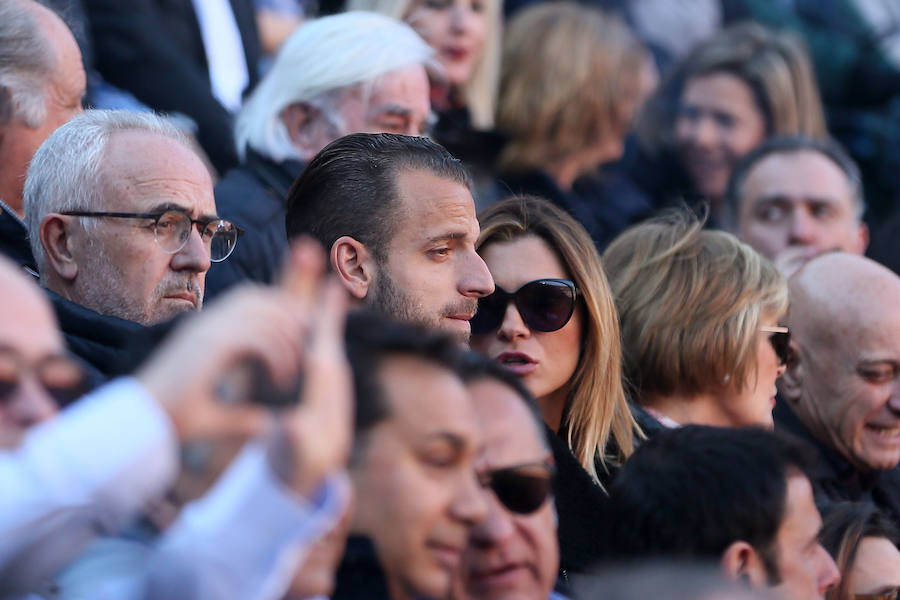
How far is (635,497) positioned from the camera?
2770 mm

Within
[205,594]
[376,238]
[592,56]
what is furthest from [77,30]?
[205,594]

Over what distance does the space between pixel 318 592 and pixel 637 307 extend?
2446 millimetres

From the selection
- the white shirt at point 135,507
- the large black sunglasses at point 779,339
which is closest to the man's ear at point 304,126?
→ the large black sunglasses at point 779,339

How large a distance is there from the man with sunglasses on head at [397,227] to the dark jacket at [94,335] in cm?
69

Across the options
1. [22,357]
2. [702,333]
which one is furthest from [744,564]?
[702,333]

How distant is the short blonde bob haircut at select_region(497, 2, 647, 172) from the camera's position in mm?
6234

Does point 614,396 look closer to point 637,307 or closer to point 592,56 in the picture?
point 637,307

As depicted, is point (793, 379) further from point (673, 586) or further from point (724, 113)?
point (673, 586)

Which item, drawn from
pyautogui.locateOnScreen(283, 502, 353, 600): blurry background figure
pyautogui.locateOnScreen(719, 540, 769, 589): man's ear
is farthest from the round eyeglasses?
pyautogui.locateOnScreen(719, 540, 769, 589): man's ear

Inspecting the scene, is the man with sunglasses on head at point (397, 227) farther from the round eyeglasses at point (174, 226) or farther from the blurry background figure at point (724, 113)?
the blurry background figure at point (724, 113)

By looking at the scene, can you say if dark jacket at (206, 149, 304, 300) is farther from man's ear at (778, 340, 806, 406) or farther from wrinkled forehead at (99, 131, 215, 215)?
man's ear at (778, 340, 806, 406)

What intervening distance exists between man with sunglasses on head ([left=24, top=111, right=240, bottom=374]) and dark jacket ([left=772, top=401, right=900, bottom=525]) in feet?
7.25

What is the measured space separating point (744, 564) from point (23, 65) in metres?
2.43

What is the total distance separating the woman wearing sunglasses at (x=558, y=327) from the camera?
3961mm
